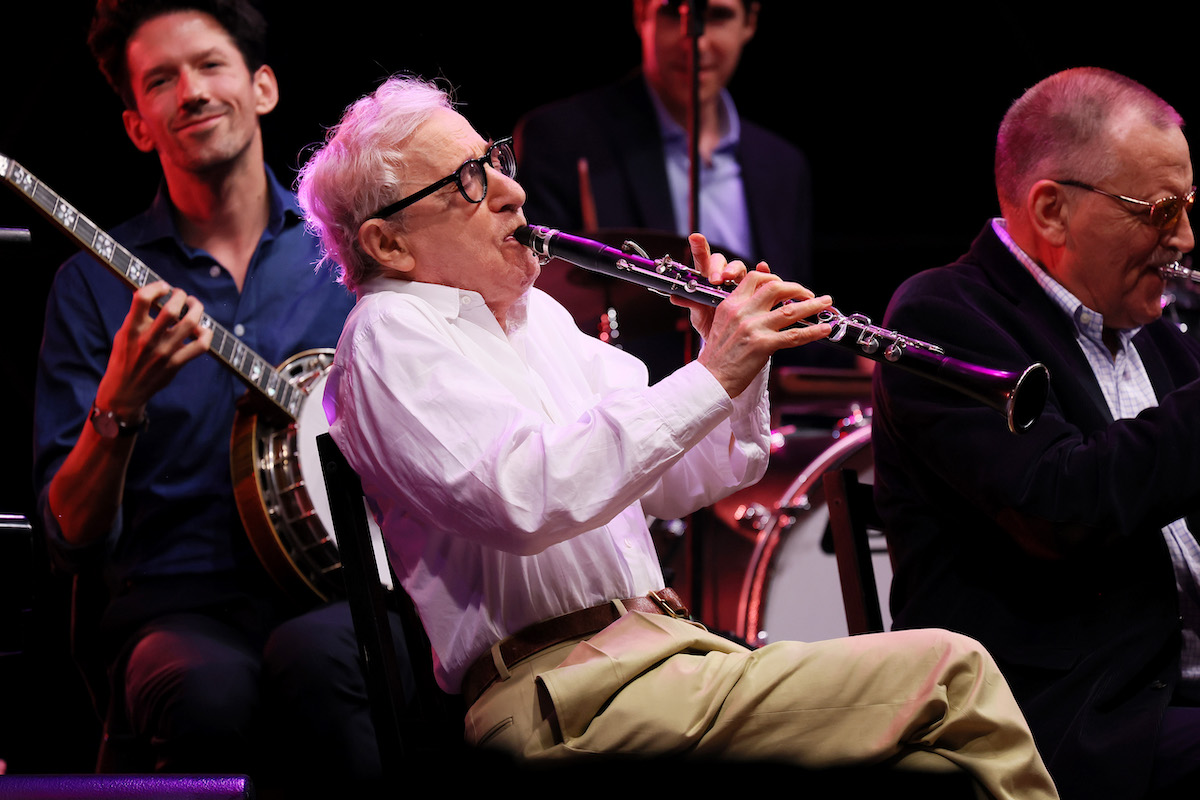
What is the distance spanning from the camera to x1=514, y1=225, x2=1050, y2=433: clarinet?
2191mm

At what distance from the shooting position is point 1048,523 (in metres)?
2.25

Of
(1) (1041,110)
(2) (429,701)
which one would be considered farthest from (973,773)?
(1) (1041,110)

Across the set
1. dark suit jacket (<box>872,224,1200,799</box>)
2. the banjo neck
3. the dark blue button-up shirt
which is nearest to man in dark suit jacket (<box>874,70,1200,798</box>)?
dark suit jacket (<box>872,224,1200,799</box>)

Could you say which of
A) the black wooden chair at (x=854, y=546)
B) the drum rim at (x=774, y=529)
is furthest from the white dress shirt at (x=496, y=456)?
the drum rim at (x=774, y=529)

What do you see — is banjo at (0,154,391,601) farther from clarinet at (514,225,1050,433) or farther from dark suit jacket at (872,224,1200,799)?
dark suit jacket at (872,224,1200,799)

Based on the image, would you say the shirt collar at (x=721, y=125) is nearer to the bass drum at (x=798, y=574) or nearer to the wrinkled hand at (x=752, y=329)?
the bass drum at (x=798, y=574)

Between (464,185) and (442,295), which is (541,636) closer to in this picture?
(442,295)

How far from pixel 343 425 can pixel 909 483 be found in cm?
120

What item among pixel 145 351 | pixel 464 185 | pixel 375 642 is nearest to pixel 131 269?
pixel 145 351

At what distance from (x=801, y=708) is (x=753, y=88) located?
466 centimetres

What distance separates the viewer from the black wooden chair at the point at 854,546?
2457 millimetres

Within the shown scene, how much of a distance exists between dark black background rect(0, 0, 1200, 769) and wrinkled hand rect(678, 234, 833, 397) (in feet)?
6.29

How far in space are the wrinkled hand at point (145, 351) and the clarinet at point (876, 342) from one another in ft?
3.16

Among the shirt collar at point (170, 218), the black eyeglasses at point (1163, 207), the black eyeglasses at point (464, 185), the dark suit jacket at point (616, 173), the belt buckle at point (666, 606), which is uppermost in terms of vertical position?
the dark suit jacket at point (616, 173)
